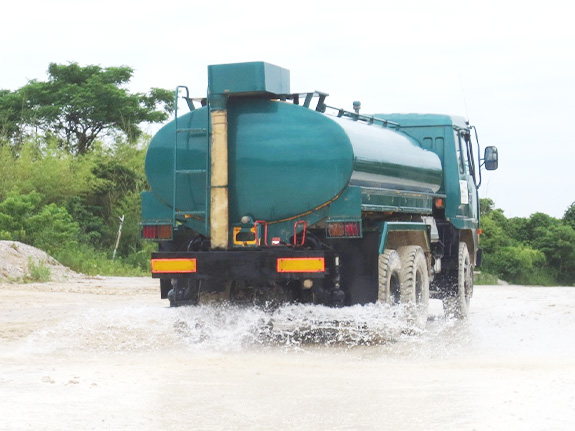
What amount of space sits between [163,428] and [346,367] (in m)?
3.85

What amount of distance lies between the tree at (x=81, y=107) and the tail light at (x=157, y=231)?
129 ft

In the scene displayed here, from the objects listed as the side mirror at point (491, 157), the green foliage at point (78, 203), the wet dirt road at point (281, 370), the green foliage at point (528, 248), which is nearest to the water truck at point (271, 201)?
the wet dirt road at point (281, 370)

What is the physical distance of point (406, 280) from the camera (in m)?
13.4

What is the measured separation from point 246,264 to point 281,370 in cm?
208

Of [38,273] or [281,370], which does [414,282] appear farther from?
[38,273]

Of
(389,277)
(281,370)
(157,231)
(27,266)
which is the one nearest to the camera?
(281,370)

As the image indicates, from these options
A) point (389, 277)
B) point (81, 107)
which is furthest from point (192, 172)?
point (81, 107)

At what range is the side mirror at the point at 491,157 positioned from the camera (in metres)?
17.2

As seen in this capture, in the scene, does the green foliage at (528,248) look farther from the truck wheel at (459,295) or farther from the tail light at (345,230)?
the tail light at (345,230)

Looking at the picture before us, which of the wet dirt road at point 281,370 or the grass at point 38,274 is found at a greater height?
the grass at point 38,274

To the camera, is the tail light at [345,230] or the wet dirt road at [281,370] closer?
the wet dirt road at [281,370]

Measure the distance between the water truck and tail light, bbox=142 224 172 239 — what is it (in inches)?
0.5

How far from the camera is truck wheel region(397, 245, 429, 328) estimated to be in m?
13.4

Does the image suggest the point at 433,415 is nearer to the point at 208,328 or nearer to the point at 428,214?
the point at 208,328
